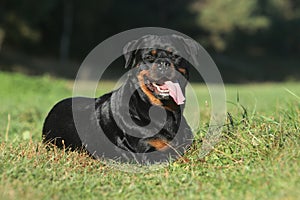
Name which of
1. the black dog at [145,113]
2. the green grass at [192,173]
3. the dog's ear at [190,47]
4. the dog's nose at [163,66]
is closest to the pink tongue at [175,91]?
the black dog at [145,113]

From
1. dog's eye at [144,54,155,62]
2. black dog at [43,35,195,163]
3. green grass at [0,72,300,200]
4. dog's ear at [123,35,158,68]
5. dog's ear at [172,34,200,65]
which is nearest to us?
green grass at [0,72,300,200]

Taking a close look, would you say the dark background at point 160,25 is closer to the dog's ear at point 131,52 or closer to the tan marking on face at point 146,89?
the dog's ear at point 131,52

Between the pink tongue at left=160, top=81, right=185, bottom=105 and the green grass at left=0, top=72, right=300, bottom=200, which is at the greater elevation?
the pink tongue at left=160, top=81, right=185, bottom=105

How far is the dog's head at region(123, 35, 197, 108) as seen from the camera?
4227mm

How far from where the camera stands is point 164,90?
4219 millimetres

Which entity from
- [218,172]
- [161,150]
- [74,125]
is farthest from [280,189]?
[74,125]

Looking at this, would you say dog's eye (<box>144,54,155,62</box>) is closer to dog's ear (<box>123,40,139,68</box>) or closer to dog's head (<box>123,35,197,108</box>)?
dog's head (<box>123,35,197,108</box>)

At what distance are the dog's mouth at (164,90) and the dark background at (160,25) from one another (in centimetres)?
2505

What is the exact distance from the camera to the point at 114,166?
3.92m

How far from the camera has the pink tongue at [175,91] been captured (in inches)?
167

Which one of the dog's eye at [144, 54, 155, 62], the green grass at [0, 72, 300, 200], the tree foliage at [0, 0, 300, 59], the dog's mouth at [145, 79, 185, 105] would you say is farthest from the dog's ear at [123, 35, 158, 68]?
the tree foliage at [0, 0, 300, 59]

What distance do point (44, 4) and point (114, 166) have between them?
25931mm

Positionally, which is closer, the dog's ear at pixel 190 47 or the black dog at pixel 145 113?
the black dog at pixel 145 113

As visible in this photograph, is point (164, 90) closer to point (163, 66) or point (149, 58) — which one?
point (163, 66)
